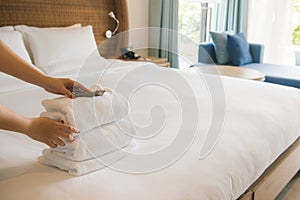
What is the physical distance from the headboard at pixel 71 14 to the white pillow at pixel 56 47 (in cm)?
26

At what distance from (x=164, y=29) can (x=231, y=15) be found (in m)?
1.74

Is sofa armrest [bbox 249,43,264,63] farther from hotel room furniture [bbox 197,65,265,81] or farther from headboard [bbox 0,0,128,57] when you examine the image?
headboard [bbox 0,0,128,57]

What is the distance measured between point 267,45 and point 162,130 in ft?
16.0

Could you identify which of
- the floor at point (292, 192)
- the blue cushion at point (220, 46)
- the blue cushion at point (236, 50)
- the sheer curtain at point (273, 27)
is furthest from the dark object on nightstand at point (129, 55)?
the sheer curtain at point (273, 27)

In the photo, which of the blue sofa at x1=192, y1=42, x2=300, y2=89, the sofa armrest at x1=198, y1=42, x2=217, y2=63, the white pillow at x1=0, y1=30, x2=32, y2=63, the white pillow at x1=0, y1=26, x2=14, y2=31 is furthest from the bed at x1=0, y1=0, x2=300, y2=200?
the sofa armrest at x1=198, y1=42, x2=217, y2=63

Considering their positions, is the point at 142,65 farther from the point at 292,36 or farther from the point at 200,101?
the point at 292,36

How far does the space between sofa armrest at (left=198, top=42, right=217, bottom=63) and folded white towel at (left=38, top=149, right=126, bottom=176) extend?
10.8ft

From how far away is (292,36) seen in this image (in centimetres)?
543

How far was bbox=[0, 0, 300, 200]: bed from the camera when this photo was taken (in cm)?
98

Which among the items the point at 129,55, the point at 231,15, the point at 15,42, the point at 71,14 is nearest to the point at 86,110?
the point at 15,42

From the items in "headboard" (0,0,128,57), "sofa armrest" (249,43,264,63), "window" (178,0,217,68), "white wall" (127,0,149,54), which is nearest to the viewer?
"headboard" (0,0,128,57)

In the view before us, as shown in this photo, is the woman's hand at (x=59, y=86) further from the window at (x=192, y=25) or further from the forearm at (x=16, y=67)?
the window at (x=192, y=25)

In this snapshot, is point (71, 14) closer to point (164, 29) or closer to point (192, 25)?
point (164, 29)

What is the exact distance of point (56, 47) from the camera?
7.95ft
